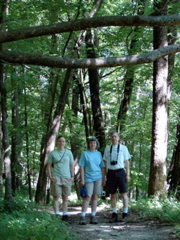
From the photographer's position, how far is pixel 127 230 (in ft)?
18.8

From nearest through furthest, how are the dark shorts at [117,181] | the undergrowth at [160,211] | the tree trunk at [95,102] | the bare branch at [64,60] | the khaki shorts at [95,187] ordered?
the bare branch at [64,60]
the undergrowth at [160,211]
the khaki shorts at [95,187]
the dark shorts at [117,181]
the tree trunk at [95,102]

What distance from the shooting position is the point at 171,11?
920cm

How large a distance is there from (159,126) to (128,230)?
354cm

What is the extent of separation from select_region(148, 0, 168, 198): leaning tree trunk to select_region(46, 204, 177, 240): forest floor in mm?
1731

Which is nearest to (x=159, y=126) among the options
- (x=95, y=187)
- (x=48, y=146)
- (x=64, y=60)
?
(x=95, y=187)

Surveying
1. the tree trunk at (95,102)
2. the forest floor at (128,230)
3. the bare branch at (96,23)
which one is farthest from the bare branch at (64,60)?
the tree trunk at (95,102)

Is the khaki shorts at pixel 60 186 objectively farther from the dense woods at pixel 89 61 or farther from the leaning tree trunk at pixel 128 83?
the leaning tree trunk at pixel 128 83

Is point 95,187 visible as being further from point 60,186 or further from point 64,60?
Result: point 64,60

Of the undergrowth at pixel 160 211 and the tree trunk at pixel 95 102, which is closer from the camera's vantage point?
the undergrowth at pixel 160 211

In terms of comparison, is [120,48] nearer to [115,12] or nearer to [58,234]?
[115,12]

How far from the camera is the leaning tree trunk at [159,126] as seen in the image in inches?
331

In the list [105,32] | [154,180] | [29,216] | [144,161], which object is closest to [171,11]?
[105,32]

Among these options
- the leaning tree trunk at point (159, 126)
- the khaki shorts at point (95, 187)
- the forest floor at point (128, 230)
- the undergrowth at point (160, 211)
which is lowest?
the forest floor at point (128, 230)

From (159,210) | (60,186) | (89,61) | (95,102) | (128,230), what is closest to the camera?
(89,61)
